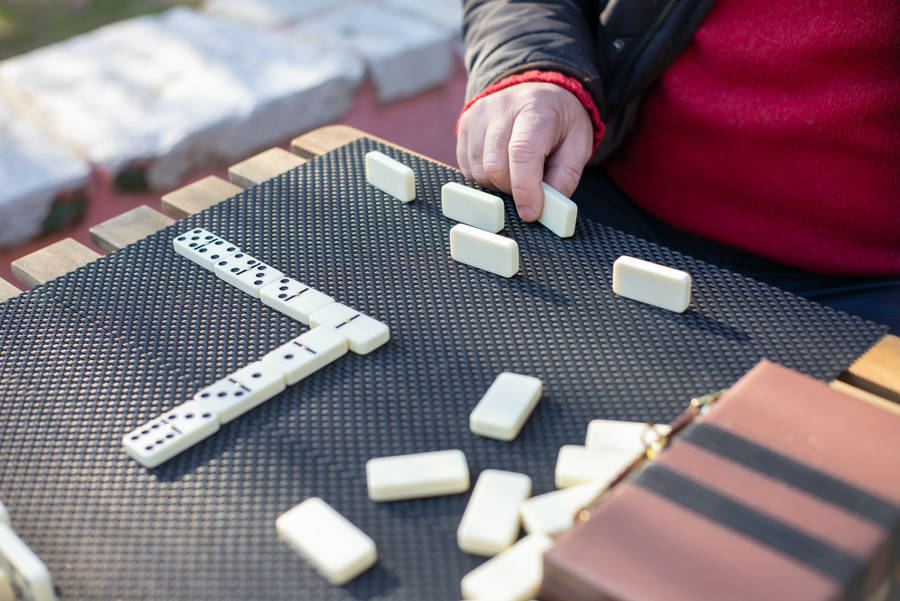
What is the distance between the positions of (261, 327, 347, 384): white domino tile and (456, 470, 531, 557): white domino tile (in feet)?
0.69

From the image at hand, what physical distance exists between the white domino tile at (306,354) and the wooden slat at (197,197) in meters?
0.39

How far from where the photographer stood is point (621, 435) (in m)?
0.74

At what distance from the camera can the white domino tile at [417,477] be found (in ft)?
2.31

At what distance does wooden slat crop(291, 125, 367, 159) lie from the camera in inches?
52.6

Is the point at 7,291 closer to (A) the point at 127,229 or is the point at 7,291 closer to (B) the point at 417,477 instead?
(A) the point at 127,229

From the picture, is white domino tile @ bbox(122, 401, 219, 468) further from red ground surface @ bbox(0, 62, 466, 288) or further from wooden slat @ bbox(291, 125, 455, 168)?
red ground surface @ bbox(0, 62, 466, 288)

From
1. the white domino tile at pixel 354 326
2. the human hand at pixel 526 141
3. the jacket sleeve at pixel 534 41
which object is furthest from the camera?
the jacket sleeve at pixel 534 41

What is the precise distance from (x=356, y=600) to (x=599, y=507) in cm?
18

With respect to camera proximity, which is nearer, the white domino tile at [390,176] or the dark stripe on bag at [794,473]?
the dark stripe on bag at [794,473]

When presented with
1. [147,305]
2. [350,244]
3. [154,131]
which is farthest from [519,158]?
[154,131]

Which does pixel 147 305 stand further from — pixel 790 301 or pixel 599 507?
pixel 790 301

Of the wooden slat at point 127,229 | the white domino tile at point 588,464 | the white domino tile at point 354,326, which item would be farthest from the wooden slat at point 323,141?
the white domino tile at point 588,464

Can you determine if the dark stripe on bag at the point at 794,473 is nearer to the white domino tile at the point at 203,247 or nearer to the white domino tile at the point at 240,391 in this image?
the white domino tile at the point at 240,391

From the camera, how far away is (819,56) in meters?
1.12
